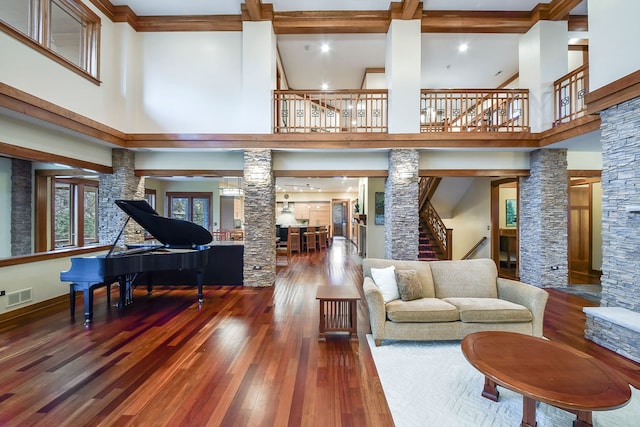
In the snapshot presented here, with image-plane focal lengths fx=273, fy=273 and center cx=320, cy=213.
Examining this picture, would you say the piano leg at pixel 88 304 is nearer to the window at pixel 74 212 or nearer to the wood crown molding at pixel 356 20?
the window at pixel 74 212

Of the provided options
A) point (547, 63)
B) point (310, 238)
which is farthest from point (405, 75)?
point (310, 238)

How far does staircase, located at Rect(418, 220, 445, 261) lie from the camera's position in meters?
7.71

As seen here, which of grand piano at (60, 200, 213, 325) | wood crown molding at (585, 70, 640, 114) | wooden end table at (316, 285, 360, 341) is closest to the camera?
wood crown molding at (585, 70, 640, 114)

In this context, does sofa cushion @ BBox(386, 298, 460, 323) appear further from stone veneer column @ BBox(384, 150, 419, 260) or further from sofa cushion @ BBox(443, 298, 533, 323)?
stone veneer column @ BBox(384, 150, 419, 260)

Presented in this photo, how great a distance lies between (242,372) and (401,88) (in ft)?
17.8

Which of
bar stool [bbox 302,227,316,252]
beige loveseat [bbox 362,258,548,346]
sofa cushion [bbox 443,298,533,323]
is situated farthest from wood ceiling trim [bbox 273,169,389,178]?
bar stool [bbox 302,227,316,252]

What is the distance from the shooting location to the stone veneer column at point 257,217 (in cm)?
555

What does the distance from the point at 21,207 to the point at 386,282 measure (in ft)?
25.5

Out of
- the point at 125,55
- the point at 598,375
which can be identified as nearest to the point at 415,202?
the point at 598,375

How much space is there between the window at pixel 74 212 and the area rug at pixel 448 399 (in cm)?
826

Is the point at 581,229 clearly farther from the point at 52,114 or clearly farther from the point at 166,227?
the point at 52,114

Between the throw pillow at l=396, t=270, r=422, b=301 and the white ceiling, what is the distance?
17.3 ft

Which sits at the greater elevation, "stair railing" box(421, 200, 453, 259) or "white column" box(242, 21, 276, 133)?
"white column" box(242, 21, 276, 133)

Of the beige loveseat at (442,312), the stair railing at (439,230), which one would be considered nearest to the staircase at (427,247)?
the stair railing at (439,230)
